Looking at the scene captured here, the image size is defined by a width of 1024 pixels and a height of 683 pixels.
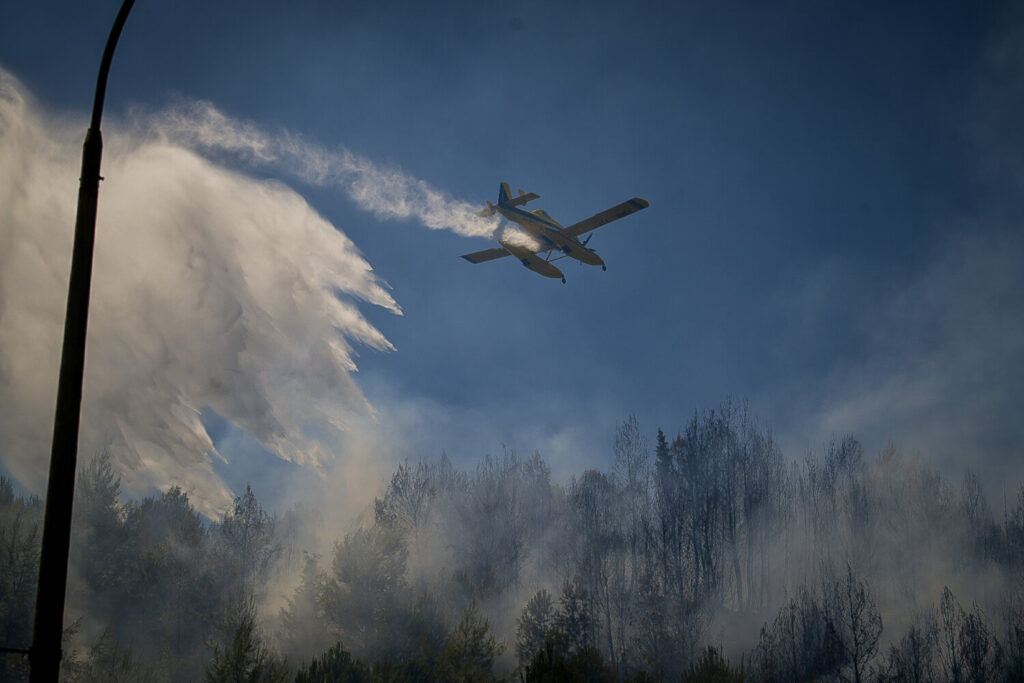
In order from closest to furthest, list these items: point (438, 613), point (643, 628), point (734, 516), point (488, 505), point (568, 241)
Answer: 1. point (568, 241)
2. point (438, 613)
3. point (643, 628)
4. point (734, 516)
5. point (488, 505)

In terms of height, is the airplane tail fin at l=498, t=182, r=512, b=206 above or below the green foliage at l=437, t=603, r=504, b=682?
above

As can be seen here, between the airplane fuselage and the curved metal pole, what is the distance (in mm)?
35550

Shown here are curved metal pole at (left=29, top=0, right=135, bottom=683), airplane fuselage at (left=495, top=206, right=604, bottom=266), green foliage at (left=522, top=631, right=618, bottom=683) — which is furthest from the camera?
airplane fuselage at (left=495, top=206, right=604, bottom=266)

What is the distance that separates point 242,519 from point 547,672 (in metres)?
53.7

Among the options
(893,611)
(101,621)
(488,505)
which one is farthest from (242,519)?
(893,611)

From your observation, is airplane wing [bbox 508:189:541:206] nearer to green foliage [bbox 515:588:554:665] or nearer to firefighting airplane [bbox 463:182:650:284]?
firefighting airplane [bbox 463:182:650:284]

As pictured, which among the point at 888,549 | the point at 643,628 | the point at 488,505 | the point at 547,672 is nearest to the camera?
the point at 547,672

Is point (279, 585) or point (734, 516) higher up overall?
point (734, 516)

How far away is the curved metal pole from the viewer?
546cm

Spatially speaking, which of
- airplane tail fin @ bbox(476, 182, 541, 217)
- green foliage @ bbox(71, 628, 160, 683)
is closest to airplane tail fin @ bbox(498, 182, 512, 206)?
airplane tail fin @ bbox(476, 182, 541, 217)

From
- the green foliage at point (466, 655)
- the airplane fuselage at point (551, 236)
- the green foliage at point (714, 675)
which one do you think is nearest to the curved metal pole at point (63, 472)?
the green foliage at point (714, 675)

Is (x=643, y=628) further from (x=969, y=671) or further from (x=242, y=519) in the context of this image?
(x=242, y=519)

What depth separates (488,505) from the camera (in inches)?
3334

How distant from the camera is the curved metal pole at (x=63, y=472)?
546 centimetres
